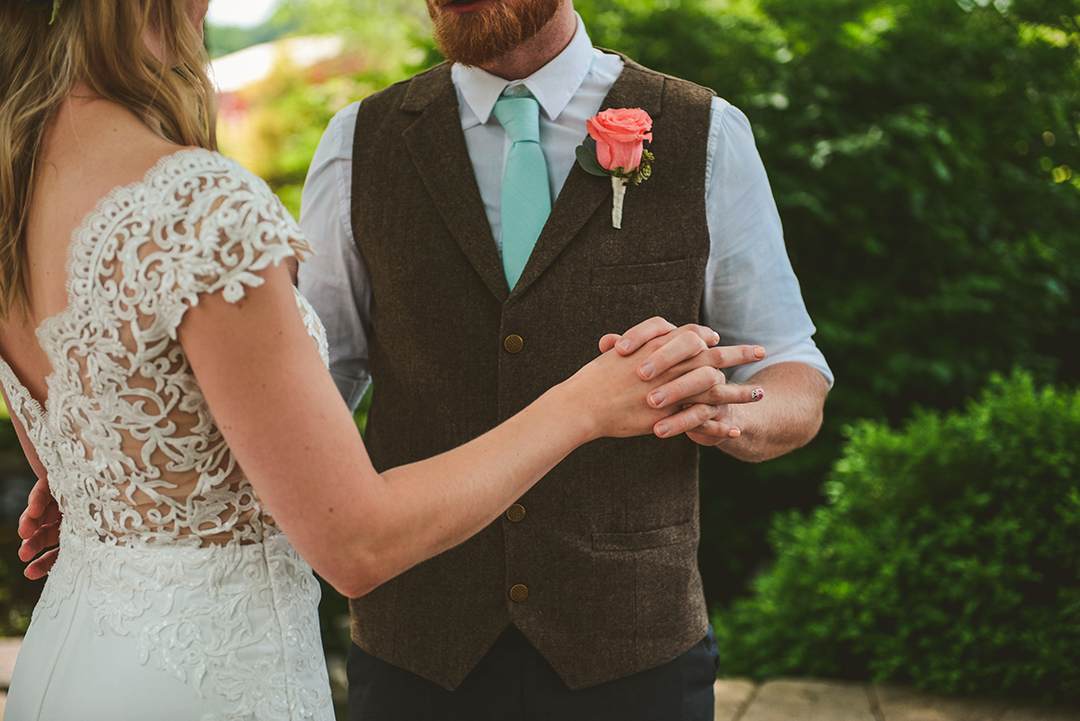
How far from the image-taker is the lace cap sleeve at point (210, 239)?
1053 mm

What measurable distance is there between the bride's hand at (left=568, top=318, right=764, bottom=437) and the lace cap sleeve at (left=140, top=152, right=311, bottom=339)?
0.48 metres

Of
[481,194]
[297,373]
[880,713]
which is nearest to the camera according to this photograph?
[297,373]

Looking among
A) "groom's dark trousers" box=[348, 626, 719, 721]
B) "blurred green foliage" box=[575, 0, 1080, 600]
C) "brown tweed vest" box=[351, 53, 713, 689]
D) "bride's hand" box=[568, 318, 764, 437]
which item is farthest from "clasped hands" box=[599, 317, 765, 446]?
"blurred green foliage" box=[575, 0, 1080, 600]

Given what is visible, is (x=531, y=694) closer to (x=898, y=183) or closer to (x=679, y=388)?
(x=679, y=388)

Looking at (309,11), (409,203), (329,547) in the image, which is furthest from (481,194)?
(309,11)

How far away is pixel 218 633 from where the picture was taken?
1254 millimetres

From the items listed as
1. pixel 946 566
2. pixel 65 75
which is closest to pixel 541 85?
pixel 65 75

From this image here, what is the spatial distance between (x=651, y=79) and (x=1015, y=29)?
11.9 ft

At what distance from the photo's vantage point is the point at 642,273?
1625 millimetres

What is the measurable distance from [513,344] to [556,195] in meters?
0.32

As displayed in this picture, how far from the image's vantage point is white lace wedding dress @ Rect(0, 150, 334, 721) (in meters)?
1.09

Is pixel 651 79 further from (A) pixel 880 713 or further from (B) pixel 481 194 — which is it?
(A) pixel 880 713

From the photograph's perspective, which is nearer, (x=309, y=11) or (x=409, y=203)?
(x=409, y=203)

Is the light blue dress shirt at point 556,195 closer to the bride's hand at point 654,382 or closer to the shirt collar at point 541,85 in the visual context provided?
the shirt collar at point 541,85
